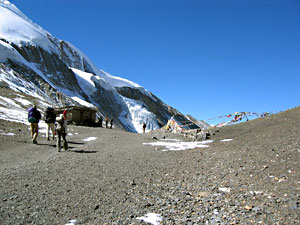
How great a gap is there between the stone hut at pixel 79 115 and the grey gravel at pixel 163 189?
1056 inches

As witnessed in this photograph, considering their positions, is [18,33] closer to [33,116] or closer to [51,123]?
[51,123]

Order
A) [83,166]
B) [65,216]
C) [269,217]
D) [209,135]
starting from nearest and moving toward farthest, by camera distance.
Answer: [269,217] → [65,216] → [83,166] → [209,135]

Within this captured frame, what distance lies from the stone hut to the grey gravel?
88.0 feet

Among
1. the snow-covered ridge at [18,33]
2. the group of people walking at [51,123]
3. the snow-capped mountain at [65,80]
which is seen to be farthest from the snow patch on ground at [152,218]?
the snow-covered ridge at [18,33]

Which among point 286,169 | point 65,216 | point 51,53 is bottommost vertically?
point 65,216

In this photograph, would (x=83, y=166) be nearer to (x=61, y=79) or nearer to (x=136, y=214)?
(x=136, y=214)

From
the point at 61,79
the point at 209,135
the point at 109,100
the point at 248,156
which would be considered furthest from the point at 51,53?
the point at 248,156

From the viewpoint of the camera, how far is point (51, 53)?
115 m

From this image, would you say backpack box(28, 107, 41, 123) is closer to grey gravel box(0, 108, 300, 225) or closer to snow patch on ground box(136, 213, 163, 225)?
grey gravel box(0, 108, 300, 225)

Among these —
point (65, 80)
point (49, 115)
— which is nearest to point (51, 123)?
point (49, 115)

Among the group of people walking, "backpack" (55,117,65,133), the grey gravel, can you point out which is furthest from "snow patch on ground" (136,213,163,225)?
A: "backpack" (55,117,65,133)

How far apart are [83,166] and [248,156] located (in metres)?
5.76

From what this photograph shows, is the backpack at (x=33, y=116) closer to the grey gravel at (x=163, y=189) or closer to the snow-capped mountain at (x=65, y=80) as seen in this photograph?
the grey gravel at (x=163, y=189)

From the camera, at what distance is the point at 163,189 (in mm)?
6035
